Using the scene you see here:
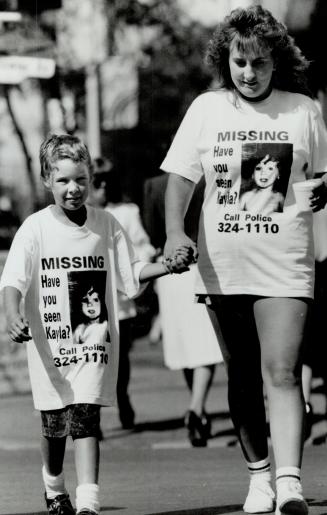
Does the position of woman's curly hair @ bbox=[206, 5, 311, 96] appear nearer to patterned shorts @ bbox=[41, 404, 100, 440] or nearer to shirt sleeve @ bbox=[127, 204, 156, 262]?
patterned shorts @ bbox=[41, 404, 100, 440]

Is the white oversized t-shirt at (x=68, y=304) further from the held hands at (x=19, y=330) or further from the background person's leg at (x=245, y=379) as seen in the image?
the background person's leg at (x=245, y=379)

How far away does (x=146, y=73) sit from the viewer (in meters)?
24.6

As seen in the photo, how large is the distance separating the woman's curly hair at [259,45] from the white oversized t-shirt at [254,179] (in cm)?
9

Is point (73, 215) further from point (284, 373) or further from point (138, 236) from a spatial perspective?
point (138, 236)

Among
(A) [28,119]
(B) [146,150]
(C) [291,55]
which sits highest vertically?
(C) [291,55]

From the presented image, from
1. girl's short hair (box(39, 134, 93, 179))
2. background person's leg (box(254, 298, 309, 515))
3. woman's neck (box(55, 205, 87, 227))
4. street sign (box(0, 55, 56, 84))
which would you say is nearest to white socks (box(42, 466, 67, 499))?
background person's leg (box(254, 298, 309, 515))

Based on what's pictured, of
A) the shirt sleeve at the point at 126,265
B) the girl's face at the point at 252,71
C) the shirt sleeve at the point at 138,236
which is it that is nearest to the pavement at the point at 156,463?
the shirt sleeve at the point at 126,265

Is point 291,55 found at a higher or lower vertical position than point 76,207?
higher

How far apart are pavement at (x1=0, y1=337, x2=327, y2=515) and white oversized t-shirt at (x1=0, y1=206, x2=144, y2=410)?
2.44ft

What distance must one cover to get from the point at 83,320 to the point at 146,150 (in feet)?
59.9

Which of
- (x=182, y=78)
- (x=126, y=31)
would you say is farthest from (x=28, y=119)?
(x=182, y=78)

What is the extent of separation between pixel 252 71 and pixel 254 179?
426 mm

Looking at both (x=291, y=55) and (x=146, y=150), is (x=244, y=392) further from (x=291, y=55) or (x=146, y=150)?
(x=146, y=150)

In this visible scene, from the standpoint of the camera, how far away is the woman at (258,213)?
201 inches
